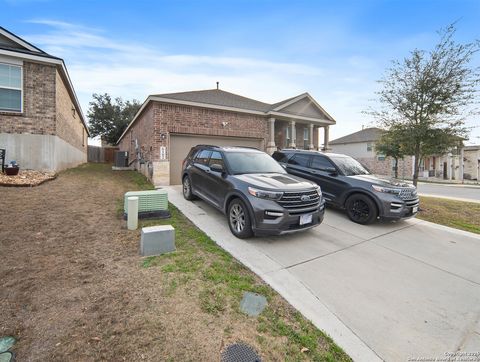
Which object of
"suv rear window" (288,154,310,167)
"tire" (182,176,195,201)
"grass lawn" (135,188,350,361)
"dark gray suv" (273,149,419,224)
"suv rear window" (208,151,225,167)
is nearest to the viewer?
"grass lawn" (135,188,350,361)

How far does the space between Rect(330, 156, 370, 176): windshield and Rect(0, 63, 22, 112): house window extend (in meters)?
11.9

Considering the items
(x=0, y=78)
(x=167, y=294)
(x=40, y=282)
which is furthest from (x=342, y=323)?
(x=0, y=78)

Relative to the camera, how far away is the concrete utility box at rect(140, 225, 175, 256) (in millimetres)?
3613

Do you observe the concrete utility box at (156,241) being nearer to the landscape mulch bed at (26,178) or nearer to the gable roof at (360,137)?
the landscape mulch bed at (26,178)

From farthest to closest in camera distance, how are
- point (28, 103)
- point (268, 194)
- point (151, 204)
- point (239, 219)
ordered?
point (28, 103) → point (151, 204) → point (239, 219) → point (268, 194)

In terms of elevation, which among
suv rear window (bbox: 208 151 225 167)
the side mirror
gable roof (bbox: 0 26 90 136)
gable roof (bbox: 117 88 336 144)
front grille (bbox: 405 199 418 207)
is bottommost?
front grille (bbox: 405 199 418 207)

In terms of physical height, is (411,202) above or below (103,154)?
below

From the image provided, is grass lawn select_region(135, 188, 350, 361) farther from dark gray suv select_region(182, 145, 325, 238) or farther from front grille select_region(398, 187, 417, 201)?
front grille select_region(398, 187, 417, 201)

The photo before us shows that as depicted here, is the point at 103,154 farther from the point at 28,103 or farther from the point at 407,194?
the point at 407,194

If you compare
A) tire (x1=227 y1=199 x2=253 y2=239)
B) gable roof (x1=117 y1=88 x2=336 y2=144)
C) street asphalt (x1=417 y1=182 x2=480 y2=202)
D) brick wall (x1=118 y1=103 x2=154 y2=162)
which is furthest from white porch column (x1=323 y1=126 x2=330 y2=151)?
tire (x1=227 y1=199 x2=253 y2=239)

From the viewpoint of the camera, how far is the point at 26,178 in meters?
8.06

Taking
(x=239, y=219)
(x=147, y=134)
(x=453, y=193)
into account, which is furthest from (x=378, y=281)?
(x=453, y=193)

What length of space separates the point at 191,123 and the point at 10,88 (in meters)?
6.93

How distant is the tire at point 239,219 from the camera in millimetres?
4430
